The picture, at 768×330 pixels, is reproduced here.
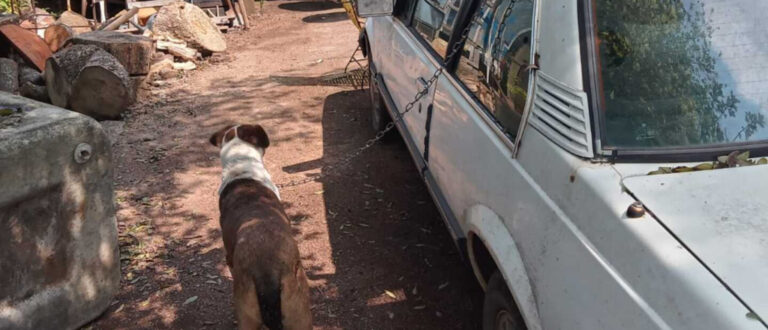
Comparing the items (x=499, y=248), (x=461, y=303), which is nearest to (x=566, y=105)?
(x=499, y=248)

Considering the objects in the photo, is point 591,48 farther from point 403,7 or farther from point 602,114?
point 403,7

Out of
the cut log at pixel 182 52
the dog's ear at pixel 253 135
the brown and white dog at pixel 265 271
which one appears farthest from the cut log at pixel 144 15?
the brown and white dog at pixel 265 271

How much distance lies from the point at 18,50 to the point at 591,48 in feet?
29.0

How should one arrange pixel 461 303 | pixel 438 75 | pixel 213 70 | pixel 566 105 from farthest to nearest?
pixel 213 70 < pixel 461 303 < pixel 438 75 < pixel 566 105

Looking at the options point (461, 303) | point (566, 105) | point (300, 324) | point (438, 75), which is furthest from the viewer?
point (461, 303)

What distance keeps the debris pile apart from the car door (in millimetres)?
4069

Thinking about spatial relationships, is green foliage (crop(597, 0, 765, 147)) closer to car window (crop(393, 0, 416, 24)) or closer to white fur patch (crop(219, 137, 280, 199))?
white fur patch (crop(219, 137, 280, 199))

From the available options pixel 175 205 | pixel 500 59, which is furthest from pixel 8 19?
pixel 500 59

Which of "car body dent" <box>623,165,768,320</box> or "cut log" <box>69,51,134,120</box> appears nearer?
"car body dent" <box>623,165,768,320</box>

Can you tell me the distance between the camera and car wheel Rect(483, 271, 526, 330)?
9.09ft

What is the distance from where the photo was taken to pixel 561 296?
2.30 meters

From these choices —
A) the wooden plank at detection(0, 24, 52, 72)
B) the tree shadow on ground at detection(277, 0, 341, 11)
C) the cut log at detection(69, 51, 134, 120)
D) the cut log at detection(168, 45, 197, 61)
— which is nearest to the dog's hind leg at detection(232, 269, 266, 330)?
the cut log at detection(69, 51, 134, 120)

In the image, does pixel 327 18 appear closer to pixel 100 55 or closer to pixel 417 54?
pixel 100 55

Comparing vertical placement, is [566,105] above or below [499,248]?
above
